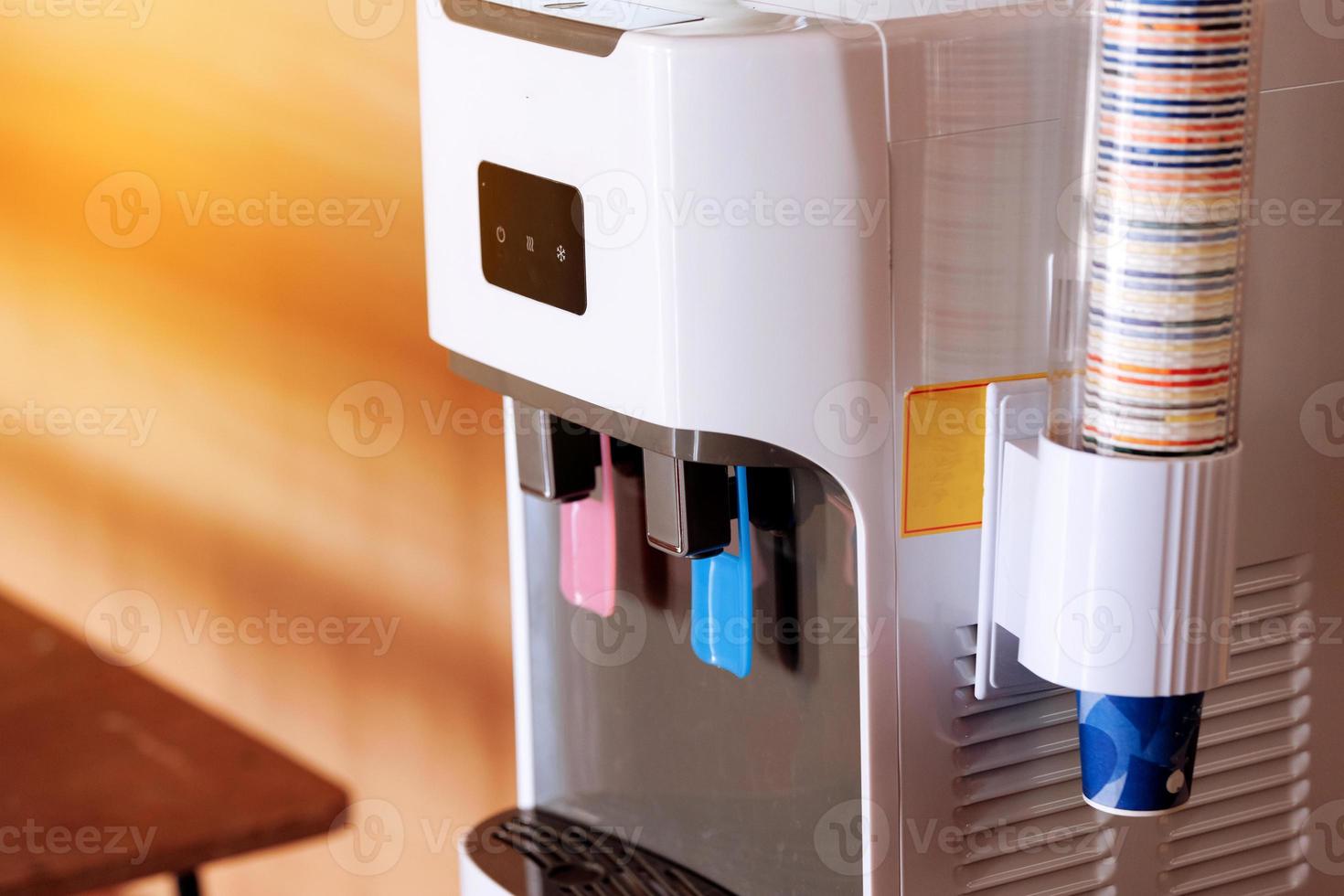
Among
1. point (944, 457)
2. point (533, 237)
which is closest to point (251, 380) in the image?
point (533, 237)

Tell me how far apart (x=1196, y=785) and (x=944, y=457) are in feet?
1.06

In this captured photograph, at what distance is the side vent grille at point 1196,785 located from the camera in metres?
0.99

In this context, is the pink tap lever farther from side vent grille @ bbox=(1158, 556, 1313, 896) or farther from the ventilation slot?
side vent grille @ bbox=(1158, 556, 1313, 896)

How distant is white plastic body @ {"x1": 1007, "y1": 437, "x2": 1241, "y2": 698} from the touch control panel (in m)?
0.30

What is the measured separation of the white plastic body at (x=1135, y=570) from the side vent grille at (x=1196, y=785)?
11 centimetres

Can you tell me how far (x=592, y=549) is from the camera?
117 centimetres

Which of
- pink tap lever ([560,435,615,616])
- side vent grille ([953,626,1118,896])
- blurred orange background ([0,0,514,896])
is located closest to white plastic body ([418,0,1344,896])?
side vent grille ([953,626,1118,896])

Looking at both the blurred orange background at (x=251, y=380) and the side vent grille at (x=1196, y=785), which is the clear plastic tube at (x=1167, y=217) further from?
the blurred orange background at (x=251, y=380)

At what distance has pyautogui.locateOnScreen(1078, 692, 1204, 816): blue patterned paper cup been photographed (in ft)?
2.89

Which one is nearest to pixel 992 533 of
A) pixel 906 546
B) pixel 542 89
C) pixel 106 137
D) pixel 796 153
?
pixel 906 546

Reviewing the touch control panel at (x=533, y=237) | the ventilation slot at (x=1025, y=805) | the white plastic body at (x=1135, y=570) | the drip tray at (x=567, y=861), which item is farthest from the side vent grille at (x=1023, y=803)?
the touch control panel at (x=533, y=237)

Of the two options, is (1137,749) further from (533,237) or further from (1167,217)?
(533,237)

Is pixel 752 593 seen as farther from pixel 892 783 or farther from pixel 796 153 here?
pixel 796 153

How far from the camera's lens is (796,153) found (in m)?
0.85
